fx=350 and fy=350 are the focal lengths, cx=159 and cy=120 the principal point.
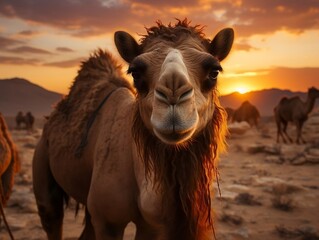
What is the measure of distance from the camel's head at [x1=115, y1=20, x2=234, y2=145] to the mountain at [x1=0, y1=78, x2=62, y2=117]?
117227 millimetres

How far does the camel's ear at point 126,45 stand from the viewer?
2.73m

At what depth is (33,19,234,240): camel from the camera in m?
2.02

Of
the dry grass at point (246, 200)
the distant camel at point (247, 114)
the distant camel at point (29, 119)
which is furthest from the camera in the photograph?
the distant camel at point (29, 119)

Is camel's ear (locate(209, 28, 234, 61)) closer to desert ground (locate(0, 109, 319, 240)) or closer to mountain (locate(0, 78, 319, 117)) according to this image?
desert ground (locate(0, 109, 319, 240))

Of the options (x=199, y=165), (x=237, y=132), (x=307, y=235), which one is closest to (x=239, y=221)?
(x=307, y=235)

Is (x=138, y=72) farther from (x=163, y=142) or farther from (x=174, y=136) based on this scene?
(x=174, y=136)

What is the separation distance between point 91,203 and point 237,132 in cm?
1949

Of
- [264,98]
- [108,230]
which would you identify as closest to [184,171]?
[108,230]

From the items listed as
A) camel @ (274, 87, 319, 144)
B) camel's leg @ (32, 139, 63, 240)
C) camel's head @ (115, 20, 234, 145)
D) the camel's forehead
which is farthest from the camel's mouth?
camel @ (274, 87, 319, 144)

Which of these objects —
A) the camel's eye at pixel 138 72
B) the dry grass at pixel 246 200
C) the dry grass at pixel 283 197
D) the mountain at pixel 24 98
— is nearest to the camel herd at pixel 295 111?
A: the dry grass at pixel 283 197

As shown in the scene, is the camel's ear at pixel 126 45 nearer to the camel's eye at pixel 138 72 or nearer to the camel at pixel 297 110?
the camel's eye at pixel 138 72

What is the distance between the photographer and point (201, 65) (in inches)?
91.0

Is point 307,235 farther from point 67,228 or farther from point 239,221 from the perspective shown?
point 67,228

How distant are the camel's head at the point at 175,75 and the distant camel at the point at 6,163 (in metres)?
2.52
